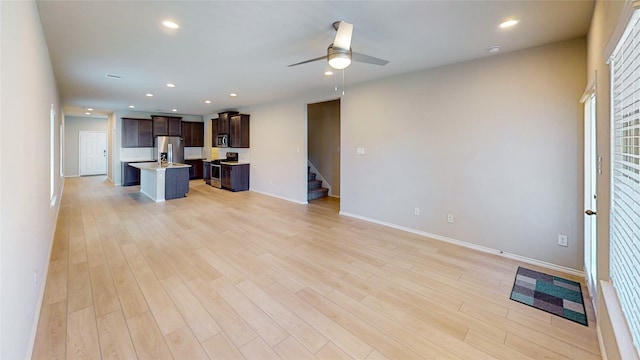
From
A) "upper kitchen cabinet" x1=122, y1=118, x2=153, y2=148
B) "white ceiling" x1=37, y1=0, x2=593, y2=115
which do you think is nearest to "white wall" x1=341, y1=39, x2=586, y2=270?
"white ceiling" x1=37, y1=0, x2=593, y2=115

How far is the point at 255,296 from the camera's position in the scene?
2500mm

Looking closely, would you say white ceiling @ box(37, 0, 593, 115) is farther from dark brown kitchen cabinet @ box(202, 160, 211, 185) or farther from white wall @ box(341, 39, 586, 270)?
dark brown kitchen cabinet @ box(202, 160, 211, 185)

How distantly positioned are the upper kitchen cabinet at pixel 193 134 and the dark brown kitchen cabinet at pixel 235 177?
314 centimetres

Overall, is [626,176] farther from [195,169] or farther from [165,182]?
[195,169]

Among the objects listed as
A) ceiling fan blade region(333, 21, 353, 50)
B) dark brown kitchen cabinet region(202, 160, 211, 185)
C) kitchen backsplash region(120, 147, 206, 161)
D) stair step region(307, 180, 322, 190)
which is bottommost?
stair step region(307, 180, 322, 190)

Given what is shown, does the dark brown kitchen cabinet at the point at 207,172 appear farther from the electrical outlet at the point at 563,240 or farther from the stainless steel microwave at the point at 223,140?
the electrical outlet at the point at 563,240

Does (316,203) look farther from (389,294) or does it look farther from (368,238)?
(389,294)

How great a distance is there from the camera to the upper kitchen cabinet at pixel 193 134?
34.1ft

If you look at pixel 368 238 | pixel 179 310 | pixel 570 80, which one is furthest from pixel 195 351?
pixel 570 80

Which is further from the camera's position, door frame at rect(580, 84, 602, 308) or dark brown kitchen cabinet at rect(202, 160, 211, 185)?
dark brown kitchen cabinet at rect(202, 160, 211, 185)

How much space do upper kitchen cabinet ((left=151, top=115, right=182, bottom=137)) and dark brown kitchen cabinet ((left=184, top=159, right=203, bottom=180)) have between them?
1.13m

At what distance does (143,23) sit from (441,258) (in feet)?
13.6

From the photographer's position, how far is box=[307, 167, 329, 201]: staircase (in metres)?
7.04

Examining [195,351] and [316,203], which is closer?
[195,351]
